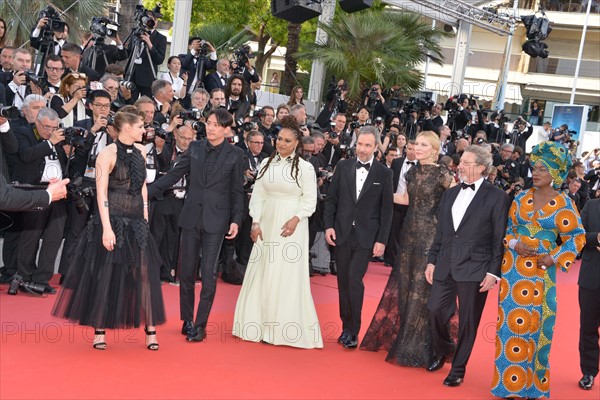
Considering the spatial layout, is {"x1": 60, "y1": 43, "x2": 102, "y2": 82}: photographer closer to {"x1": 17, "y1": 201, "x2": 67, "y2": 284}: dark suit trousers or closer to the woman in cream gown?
{"x1": 17, "y1": 201, "x2": 67, "y2": 284}: dark suit trousers

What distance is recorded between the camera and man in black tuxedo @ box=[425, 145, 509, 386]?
19.1ft

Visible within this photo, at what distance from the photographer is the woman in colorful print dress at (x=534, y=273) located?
18.6 ft

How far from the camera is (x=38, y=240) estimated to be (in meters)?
7.46

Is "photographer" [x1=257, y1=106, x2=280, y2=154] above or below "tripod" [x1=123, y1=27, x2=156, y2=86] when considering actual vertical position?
below

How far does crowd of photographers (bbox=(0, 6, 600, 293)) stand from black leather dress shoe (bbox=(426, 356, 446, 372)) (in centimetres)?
217

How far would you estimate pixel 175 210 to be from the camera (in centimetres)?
859

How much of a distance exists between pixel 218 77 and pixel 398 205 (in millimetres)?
2815

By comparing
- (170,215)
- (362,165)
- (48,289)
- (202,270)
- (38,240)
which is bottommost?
(48,289)

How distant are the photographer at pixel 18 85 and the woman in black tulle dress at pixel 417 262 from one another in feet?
12.3

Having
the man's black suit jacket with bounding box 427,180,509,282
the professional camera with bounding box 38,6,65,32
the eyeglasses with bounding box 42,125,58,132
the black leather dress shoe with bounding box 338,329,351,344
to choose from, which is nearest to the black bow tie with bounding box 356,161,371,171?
the man's black suit jacket with bounding box 427,180,509,282

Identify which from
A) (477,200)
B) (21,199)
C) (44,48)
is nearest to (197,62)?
(44,48)

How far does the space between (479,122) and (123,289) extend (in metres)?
12.1

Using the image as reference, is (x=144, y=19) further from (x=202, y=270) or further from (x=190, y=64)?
(x=202, y=270)

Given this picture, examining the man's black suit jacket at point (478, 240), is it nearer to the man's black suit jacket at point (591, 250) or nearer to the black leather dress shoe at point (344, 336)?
the man's black suit jacket at point (591, 250)
